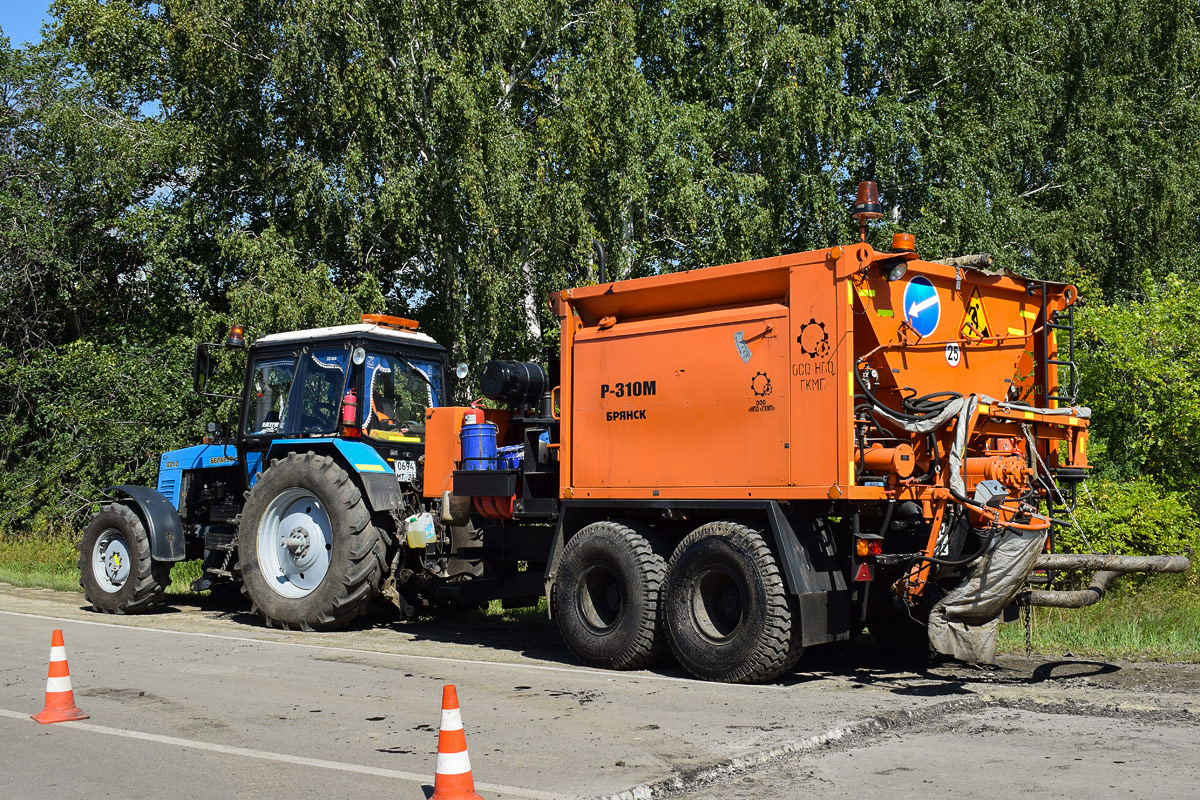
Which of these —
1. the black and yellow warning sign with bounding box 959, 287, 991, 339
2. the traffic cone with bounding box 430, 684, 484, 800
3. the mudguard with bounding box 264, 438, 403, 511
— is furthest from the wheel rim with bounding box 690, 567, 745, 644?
the traffic cone with bounding box 430, 684, 484, 800

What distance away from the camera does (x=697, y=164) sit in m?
20.1

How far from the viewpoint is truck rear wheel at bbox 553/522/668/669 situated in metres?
8.77

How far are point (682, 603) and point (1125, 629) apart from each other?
396 centimetres

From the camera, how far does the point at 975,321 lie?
9062 mm

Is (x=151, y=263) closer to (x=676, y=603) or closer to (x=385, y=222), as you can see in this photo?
(x=385, y=222)

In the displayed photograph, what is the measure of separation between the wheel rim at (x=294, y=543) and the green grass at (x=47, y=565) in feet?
13.8

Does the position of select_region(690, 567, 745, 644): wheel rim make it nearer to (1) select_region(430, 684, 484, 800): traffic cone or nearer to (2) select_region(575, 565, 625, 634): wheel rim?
(2) select_region(575, 565, 625, 634): wheel rim

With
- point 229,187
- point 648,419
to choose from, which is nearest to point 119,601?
point 648,419

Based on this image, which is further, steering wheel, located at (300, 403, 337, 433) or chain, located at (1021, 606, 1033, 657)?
steering wheel, located at (300, 403, 337, 433)

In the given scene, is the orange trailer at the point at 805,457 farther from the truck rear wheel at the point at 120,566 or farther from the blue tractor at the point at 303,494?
the truck rear wheel at the point at 120,566

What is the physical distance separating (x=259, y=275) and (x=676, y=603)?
1324 cm

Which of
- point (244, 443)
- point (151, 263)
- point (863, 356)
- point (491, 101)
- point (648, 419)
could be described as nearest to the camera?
point (863, 356)

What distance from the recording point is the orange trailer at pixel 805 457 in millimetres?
7938

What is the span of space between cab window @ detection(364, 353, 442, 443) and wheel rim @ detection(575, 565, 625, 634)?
3209 millimetres
